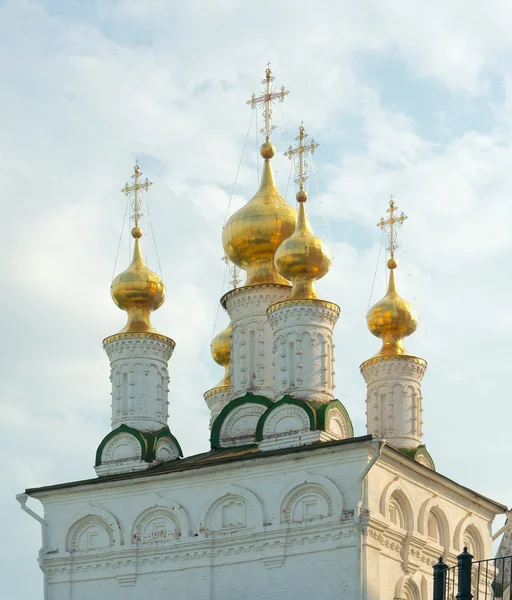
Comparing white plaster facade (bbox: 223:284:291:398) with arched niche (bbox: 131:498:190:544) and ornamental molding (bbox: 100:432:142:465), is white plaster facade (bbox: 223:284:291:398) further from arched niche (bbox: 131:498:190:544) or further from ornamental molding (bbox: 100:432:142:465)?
arched niche (bbox: 131:498:190:544)

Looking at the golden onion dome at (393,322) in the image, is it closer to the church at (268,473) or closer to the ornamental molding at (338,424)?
the church at (268,473)

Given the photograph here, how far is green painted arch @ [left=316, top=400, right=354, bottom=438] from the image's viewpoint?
21797 millimetres

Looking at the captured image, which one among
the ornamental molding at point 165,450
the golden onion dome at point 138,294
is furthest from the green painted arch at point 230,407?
the golden onion dome at point 138,294

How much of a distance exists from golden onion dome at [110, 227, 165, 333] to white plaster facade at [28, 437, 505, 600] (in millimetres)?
2937

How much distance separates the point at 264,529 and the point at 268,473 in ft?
2.67

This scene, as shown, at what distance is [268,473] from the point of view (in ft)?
69.8

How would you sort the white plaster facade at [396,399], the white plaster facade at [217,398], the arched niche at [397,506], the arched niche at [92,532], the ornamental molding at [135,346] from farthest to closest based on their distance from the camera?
the white plaster facade at [217,398]
the white plaster facade at [396,399]
the ornamental molding at [135,346]
the arched niche at [92,532]
the arched niche at [397,506]

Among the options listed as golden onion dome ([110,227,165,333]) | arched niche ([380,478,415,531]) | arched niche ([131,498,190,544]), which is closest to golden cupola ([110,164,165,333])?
golden onion dome ([110,227,165,333])

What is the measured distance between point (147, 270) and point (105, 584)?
569 centimetres

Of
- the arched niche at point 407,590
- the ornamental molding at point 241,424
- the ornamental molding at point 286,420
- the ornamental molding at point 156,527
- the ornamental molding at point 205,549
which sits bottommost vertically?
Result: the arched niche at point 407,590

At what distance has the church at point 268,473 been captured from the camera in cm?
2070

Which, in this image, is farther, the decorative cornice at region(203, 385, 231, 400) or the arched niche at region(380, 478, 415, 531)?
the decorative cornice at region(203, 385, 231, 400)

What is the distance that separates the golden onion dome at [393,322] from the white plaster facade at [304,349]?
2.78m

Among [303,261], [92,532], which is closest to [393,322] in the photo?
[303,261]
